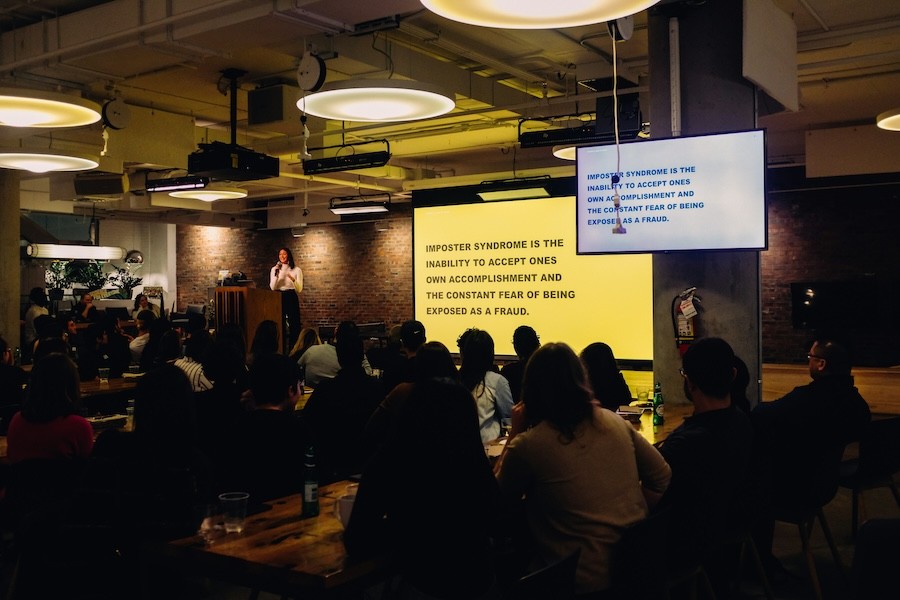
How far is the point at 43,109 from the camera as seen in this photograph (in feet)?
18.4

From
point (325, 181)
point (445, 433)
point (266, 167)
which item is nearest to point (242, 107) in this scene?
point (266, 167)

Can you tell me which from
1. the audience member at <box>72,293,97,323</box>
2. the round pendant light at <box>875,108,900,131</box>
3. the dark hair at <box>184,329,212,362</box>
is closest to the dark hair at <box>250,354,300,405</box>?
the dark hair at <box>184,329,212,362</box>

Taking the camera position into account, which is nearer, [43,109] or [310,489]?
[310,489]

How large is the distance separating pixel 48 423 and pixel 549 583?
8.81ft

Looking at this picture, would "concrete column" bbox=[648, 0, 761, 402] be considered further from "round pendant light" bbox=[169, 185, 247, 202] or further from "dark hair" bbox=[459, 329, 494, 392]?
"round pendant light" bbox=[169, 185, 247, 202]

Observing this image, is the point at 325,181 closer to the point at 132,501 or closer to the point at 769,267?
the point at 769,267

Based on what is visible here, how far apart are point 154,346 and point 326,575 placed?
19.5 ft

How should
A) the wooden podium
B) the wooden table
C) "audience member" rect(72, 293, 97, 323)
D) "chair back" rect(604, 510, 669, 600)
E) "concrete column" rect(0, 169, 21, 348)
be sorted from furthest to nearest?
"audience member" rect(72, 293, 97, 323), the wooden podium, "concrete column" rect(0, 169, 21, 348), "chair back" rect(604, 510, 669, 600), the wooden table

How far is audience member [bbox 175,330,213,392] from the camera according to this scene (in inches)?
223

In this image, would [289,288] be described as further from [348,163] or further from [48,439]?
[48,439]

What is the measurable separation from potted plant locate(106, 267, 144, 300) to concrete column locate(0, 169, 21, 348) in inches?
319

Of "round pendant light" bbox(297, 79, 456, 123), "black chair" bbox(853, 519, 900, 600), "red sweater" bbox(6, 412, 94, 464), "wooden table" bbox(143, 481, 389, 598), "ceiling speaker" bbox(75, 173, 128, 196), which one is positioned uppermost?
"ceiling speaker" bbox(75, 173, 128, 196)

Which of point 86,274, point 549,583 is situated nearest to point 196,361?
point 549,583

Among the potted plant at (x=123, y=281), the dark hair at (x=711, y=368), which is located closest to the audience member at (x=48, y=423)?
the dark hair at (x=711, y=368)
